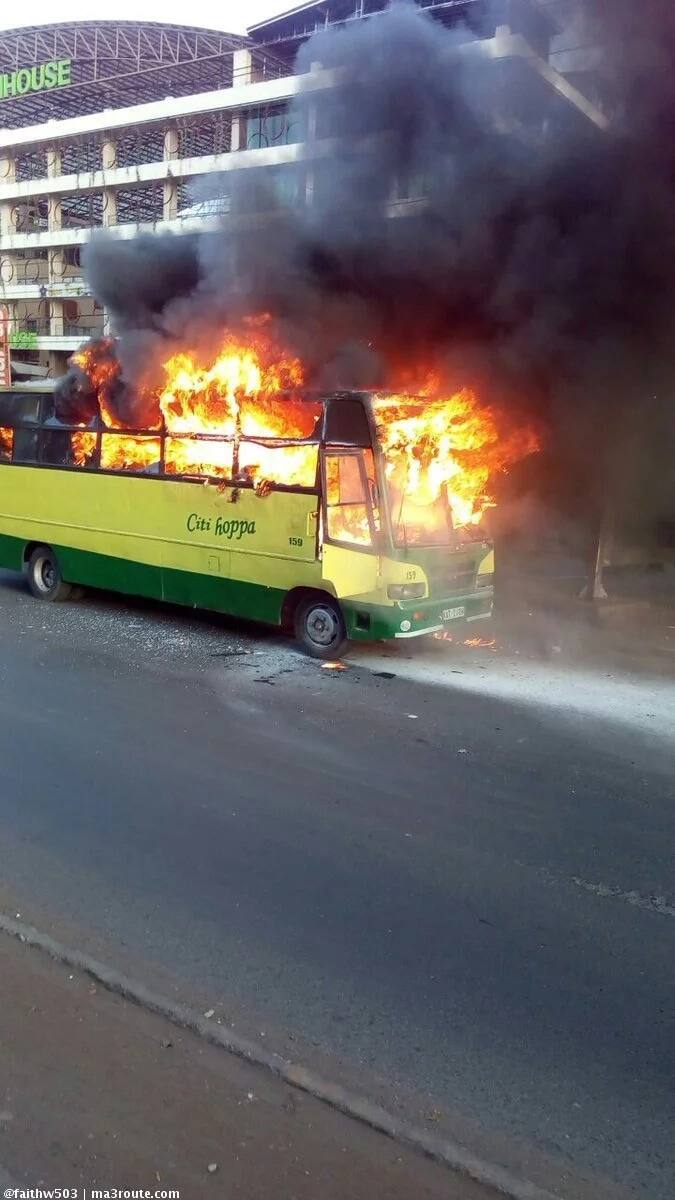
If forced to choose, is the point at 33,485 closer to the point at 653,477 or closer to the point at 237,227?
the point at 237,227

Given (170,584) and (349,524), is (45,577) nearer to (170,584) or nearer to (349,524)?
(170,584)

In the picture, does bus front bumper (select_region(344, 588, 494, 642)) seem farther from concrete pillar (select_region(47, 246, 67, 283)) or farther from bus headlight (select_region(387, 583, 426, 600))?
concrete pillar (select_region(47, 246, 67, 283))

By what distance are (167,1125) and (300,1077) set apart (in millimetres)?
435

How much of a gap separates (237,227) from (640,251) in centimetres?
473

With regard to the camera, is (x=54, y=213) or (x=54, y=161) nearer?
(x=54, y=213)

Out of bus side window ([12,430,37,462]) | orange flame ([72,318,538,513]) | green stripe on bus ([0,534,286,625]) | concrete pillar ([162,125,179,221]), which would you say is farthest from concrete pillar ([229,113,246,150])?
green stripe on bus ([0,534,286,625])

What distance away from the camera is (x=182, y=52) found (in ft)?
119

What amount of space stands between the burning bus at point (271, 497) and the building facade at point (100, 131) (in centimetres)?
2170

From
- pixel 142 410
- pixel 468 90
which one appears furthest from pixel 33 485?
pixel 468 90

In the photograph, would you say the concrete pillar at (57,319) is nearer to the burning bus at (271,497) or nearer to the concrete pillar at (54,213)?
the concrete pillar at (54,213)

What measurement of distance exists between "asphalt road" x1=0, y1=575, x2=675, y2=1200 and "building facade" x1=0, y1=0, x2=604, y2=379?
26.1 meters

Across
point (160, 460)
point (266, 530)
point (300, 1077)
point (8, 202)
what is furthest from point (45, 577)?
point (8, 202)

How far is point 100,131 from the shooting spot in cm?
3475

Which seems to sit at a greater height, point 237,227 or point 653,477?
point 237,227
